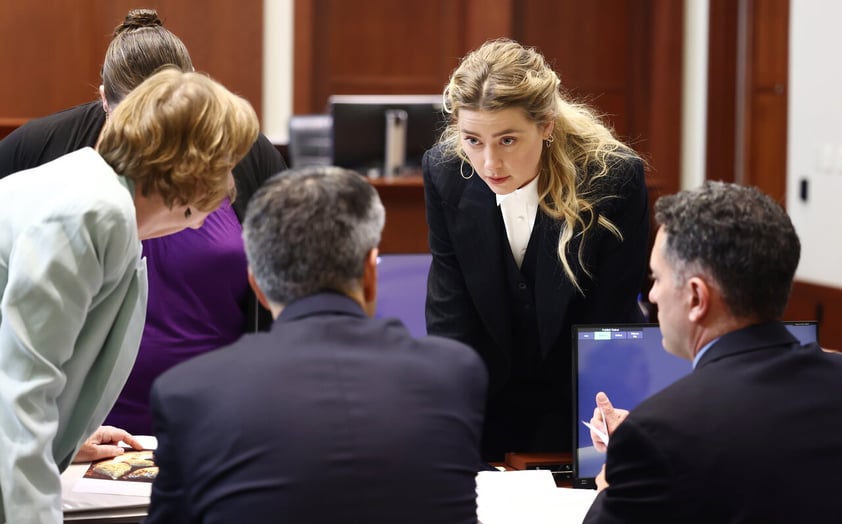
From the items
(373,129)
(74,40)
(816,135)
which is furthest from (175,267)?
(74,40)

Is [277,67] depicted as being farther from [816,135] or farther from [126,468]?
[126,468]

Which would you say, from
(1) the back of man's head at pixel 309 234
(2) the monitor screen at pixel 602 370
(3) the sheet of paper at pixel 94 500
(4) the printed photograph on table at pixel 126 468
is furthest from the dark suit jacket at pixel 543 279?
(1) the back of man's head at pixel 309 234

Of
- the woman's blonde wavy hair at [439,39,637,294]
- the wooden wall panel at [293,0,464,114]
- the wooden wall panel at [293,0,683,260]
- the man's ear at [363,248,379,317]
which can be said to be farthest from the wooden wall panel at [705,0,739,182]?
the man's ear at [363,248,379,317]

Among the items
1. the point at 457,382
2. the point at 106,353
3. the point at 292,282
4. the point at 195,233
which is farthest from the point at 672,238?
the point at 195,233

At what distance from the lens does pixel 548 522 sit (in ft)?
6.32

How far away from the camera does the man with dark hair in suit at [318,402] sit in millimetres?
1336

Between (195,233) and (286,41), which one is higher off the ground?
(286,41)

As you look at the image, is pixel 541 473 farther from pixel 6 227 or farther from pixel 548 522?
pixel 6 227

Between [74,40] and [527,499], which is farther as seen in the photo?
[74,40]

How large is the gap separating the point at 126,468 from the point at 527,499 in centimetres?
75

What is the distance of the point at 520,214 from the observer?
2467 mm

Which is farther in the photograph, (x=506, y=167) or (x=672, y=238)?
(x=506, y=167)

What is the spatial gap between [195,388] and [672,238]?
27.9 inches

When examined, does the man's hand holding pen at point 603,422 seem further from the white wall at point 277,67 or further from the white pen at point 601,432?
the white wall at point 277,67
